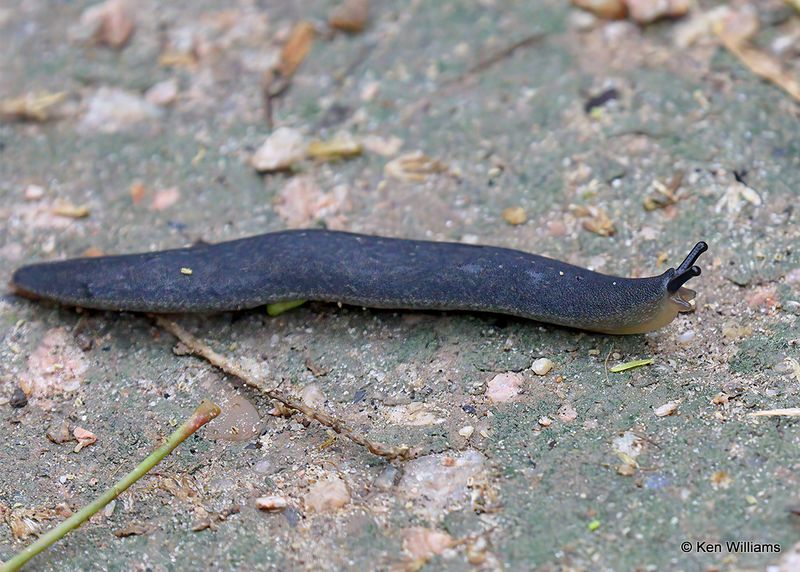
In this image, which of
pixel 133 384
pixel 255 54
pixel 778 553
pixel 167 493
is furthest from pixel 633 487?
pixel 255 54

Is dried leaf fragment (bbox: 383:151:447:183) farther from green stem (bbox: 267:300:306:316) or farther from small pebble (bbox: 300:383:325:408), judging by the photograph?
small pebble (bbox: 300:383:325:408)

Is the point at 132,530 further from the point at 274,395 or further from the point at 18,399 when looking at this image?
the point at 18,399

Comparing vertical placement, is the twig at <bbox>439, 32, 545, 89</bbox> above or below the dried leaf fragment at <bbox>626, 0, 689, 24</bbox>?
below

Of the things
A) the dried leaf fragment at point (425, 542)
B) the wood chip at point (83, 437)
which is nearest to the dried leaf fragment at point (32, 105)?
the wood chip at point (83, 437)

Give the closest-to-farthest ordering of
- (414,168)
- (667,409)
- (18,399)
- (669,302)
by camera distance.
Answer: (667,409), (669,302), (18,399), (414,168)

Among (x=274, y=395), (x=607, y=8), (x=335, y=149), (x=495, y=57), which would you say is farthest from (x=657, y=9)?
(x=274, y=395)

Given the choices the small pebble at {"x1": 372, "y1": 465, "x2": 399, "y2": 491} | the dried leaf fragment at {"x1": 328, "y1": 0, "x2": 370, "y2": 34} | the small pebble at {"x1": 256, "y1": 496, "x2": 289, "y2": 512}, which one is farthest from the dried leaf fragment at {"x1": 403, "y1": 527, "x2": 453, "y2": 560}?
the dried leaf fragment at {"x1": 328, "y1": 0, "x2": 370, "y2": 34}
